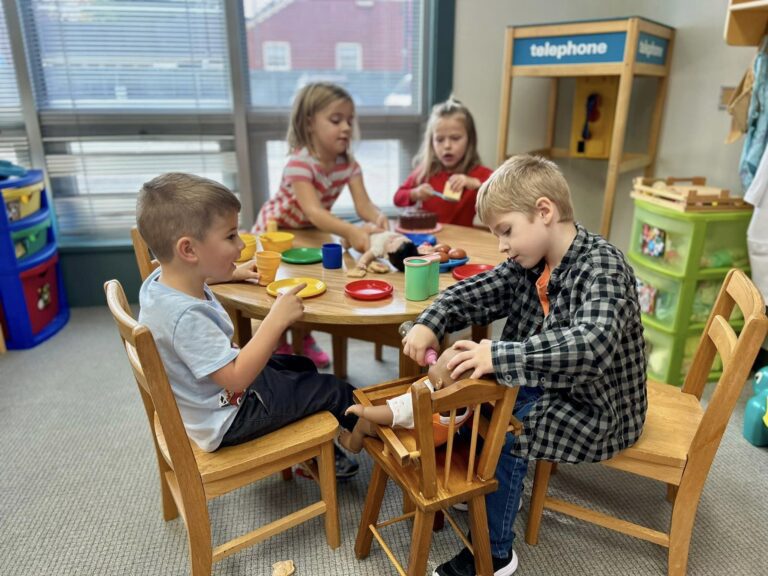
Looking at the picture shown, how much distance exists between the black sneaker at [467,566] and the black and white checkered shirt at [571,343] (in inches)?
13.4

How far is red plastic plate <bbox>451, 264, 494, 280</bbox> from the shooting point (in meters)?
1.62

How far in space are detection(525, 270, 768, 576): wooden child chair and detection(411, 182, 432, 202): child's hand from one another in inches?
49.6

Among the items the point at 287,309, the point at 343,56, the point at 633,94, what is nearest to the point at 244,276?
the point at 287,309

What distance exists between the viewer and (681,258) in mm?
2256

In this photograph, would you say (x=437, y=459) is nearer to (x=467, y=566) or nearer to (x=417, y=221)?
(x=467, y=566)

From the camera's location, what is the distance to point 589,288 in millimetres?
1182

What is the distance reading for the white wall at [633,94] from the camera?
2.60 metres

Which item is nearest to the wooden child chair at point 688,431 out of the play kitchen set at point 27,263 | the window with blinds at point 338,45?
the window with blinds at point 338,45

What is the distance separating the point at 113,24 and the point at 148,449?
224 cm

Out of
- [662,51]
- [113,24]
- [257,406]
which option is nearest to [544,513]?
[257,406]

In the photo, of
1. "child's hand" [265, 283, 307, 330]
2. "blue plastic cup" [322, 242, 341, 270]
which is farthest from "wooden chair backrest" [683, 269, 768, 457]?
"blue plastic cup" [322, 242, 341, 270]

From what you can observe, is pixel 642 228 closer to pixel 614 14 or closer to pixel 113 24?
pixel 614 14

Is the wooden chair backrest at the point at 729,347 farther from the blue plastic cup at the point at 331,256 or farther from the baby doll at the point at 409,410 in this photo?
the blue plastic cup at the point at 331,256

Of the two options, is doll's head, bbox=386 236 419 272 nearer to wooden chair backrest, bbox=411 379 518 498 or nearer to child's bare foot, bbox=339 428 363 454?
child's bare foot, bbox=339 428 363 454
